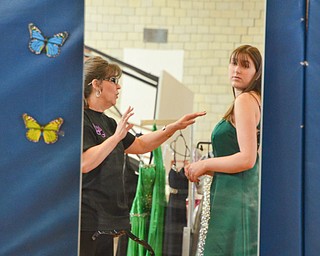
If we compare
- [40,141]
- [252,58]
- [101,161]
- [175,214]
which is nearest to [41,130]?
[40,141]

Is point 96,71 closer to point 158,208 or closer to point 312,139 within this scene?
point 158,208

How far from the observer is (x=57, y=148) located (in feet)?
8.90

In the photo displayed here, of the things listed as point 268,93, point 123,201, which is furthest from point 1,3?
point 268,93

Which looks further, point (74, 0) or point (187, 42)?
point (187, 42)

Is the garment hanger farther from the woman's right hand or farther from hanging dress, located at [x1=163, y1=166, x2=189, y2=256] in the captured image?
the woman's right hand

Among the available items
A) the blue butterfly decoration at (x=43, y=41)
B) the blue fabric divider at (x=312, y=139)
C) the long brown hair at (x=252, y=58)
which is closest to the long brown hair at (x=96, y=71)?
the blue butterfly decoration at (x=43, y=41)

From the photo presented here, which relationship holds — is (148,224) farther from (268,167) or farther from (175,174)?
(268,167)

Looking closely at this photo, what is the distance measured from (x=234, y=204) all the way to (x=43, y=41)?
100 cm

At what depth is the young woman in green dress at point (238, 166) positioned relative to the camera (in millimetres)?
2836

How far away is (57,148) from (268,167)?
0.85 meters

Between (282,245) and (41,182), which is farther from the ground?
(41,182)

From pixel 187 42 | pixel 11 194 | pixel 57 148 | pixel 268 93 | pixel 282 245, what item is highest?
pixel 187 42

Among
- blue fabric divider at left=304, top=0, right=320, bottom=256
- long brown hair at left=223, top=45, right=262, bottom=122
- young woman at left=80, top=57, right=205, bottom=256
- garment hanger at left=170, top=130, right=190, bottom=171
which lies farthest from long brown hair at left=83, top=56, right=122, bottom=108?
blue fabric divider at left=304, top=0, right=320, bottom=256

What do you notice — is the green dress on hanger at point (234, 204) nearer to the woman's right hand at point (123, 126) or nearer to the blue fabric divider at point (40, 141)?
the woman's right hand at point (123, 126)
